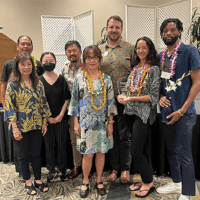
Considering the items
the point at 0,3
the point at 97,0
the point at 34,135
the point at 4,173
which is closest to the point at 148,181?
the point at 34,135

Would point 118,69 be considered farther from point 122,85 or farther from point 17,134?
point 17,134

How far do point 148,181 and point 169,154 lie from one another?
344 mm

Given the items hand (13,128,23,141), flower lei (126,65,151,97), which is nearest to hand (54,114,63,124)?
hand (13,128,23,141)

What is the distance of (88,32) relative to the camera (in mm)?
4293

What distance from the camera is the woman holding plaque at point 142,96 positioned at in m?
1.63

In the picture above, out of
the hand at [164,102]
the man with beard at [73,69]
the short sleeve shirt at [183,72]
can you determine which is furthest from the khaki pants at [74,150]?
the short sleeve shirt at [183,72]

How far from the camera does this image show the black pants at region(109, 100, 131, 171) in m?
2.08

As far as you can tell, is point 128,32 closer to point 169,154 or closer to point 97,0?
point 97,0

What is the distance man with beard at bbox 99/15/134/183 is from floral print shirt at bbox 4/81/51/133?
0.81 metres

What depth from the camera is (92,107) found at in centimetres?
178

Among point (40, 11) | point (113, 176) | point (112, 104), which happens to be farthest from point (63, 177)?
point (40, 11)

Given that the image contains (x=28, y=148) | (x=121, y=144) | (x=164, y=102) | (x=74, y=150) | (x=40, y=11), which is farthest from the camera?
(x=40, y=11)

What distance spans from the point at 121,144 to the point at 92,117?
1.97 ft

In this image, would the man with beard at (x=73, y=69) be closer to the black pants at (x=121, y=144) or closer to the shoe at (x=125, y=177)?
the black pants at (x=121, y=144)
